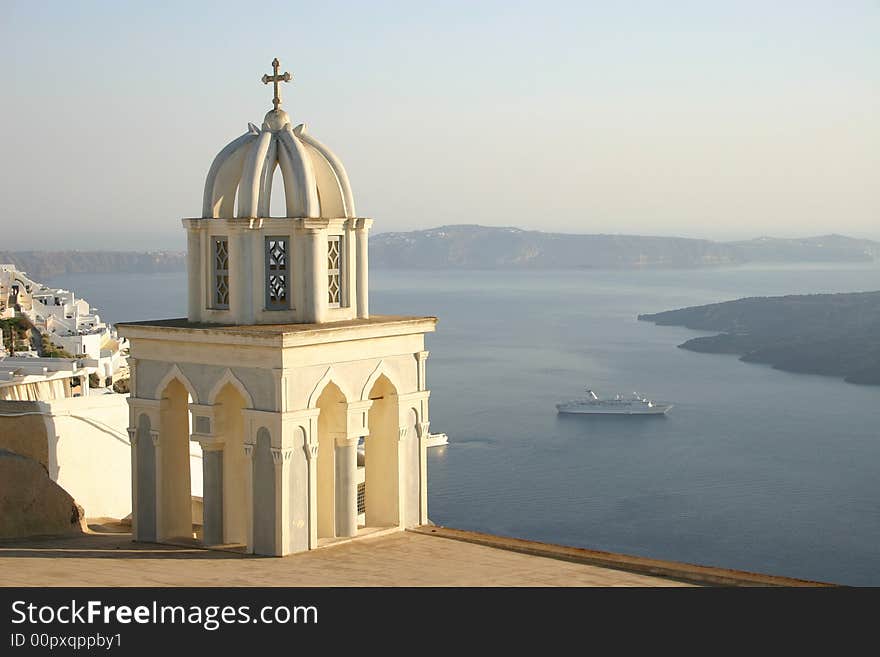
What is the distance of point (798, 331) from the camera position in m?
93.2

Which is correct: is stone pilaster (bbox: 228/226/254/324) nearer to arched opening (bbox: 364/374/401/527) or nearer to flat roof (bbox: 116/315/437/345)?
flat roof (bbox: 116/315/437/345)

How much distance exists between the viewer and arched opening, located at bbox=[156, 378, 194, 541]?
6695mm

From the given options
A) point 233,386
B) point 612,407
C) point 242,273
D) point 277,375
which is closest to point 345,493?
point 233,386

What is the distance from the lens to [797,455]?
4884 centimetres

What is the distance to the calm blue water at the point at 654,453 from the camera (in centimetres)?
3619

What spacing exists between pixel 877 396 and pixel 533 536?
39.0 meters

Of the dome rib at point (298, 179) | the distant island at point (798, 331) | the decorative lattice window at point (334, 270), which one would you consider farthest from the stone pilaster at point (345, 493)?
the distant island at point (798, 331)

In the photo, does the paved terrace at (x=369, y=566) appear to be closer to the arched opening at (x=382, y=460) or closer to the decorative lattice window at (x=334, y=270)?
the arched opening at (x=382, y=460)

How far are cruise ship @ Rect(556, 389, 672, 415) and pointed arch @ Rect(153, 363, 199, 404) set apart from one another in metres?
50.8

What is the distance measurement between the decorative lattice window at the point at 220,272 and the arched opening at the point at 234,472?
469 mm

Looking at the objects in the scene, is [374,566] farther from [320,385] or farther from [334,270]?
[334,270]

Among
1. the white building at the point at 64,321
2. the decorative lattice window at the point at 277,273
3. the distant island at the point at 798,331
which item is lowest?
the distant island at the point at 798,331
